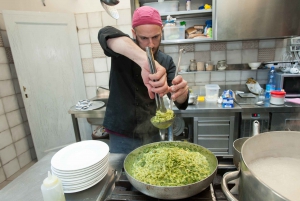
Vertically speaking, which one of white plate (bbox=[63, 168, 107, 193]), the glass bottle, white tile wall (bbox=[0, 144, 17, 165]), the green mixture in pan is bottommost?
white tile wall (bbox=[0, 144, 17, 165])

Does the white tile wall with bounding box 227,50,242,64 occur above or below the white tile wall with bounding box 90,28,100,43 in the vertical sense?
below

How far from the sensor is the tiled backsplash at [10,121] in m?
2.39

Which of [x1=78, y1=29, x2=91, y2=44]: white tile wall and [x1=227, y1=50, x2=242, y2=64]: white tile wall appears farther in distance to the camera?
[x1=78, y1=29, x2=91, y2=44]: white tile wall

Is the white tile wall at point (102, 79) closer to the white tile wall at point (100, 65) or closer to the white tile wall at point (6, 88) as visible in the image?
the white tile wall at point (100, 65)

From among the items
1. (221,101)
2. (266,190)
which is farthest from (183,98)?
(221,101)

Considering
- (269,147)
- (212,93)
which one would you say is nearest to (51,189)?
(269,147)

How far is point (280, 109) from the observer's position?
2.05 metres

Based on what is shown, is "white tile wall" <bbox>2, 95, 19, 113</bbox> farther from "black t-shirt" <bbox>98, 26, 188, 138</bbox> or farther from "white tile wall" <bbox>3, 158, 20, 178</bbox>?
"black t-shirt" <bbox>98, 26, 188, 138</bbox>

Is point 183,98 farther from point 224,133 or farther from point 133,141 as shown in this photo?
point 224,133

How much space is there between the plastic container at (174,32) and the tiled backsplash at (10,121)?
219 centimetres

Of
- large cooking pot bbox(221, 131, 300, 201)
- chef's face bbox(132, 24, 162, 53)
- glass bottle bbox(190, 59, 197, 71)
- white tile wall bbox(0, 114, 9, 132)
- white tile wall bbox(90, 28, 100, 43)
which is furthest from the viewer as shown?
white tile wall bbox(90, 28, 100, 43)

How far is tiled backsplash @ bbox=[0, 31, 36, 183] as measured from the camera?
239 centimetres

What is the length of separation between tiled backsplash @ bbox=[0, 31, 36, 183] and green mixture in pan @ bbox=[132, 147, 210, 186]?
2.51 metres

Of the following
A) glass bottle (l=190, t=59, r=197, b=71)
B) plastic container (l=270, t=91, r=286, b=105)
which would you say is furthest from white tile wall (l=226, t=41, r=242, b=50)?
plastic container (l=270, t=91, r=286, b=105)
